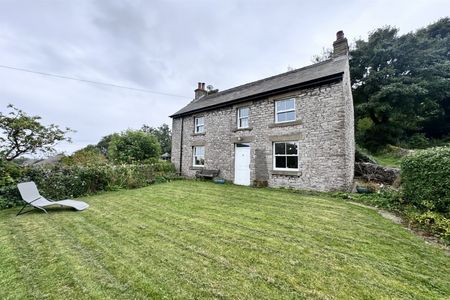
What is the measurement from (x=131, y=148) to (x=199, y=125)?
9.26 m

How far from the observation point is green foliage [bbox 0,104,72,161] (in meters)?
8.86

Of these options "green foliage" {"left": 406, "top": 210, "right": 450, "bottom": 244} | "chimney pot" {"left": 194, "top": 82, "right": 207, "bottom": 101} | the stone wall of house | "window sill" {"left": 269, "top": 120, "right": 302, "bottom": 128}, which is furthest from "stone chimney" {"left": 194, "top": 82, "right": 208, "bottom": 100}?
"green foliage" {"left": 406, "top": 210, "right": 450, "bottom": 244}

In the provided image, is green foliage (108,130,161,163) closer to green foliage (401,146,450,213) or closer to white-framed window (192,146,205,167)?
white-framed window (192,146,205,167)

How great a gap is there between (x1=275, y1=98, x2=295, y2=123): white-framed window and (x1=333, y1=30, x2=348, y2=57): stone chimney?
13.0 ft

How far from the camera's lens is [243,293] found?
252cm

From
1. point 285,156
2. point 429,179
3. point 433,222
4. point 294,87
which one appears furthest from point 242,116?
point 433,222

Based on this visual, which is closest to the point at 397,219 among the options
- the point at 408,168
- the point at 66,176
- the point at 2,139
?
the point at 408,168

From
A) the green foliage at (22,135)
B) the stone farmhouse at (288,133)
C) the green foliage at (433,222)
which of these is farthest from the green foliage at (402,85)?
the green foliage at (22,135)

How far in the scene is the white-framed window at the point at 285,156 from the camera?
10.0 metres

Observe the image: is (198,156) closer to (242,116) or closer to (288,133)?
(242,116)

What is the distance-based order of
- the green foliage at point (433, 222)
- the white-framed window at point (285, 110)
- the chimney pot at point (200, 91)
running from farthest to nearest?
1. the chimney pot at point (200, 91)
2. the white-framed window at point (285, 110)
3. the green foliage at point (433, 222)

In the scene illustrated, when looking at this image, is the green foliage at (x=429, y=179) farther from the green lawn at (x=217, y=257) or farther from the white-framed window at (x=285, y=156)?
the white-framed window at (x=285, y=156)

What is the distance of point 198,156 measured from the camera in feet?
49.1

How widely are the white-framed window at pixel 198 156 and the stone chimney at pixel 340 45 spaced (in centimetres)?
1008
